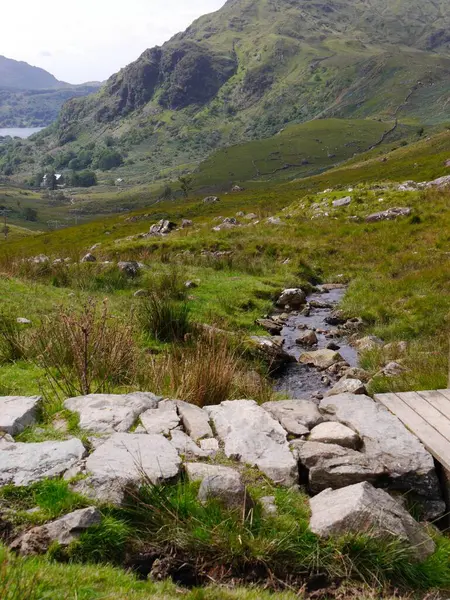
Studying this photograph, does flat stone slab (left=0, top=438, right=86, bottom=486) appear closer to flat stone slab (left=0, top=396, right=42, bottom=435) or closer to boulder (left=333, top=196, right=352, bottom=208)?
flat stone slab (left=0, top=396, right=42, bottom=435)

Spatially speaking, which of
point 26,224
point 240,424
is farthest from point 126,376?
point 26,224

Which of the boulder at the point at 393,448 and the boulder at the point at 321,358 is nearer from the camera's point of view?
the boulder at the point at 393,448

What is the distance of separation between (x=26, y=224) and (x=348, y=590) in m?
172

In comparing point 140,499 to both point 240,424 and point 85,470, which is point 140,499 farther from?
point 240,424

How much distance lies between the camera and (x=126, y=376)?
6961 millimetres

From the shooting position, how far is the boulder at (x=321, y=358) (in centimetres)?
1011

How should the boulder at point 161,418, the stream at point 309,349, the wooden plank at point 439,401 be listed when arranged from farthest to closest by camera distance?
the stream at point 309,349
the wooden plank at point 439,401
the boulder at point 161,418

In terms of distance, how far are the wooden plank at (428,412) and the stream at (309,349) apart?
99.1 inches

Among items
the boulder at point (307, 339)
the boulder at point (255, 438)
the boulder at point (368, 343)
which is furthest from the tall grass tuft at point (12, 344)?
the boulder at point (368, 343)

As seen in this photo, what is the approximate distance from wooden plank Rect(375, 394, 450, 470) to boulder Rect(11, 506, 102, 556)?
310cm

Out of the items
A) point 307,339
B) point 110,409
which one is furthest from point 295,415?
point 307,339

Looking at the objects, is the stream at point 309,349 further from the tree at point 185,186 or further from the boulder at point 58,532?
the tree at point 185,186

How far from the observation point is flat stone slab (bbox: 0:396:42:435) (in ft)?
16.4

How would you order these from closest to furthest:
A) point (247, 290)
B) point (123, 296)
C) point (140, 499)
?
point (140, 499), point (123, 296), point (247, 290)
